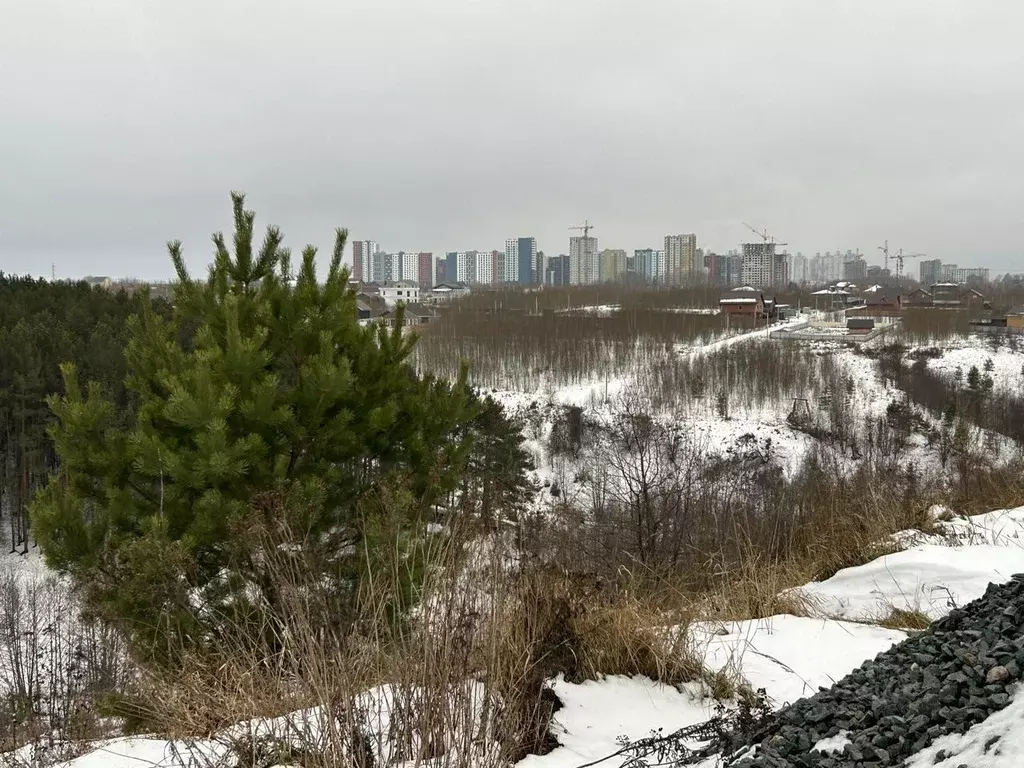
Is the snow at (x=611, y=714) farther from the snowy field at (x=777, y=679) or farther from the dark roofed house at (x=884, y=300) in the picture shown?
the dark roofed house at (x=884, y=300)

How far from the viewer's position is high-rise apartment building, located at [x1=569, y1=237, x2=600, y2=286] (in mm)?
126688

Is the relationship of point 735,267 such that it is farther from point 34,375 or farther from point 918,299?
point 34,375

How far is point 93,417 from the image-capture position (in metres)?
5.90

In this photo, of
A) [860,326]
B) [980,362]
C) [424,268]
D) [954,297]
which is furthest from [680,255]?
[980,362]

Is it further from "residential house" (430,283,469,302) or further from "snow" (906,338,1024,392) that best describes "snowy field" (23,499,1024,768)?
"residential house" (430,283,469,302)

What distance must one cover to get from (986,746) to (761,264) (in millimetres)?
114146

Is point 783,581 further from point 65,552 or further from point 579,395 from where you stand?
point 579,395

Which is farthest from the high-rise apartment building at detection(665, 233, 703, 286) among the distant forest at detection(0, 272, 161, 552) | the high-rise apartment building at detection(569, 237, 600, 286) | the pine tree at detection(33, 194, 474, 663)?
the pine tree at detection(33, 194, 474, 663)

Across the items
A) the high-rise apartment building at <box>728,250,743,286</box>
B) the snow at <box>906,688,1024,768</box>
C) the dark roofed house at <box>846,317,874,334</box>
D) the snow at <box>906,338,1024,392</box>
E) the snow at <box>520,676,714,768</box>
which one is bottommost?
the snow at <box>906,338,1024,392</box>

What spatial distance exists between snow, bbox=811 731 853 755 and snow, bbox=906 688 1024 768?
22 cm

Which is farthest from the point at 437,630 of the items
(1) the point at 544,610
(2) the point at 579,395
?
(2) the point at 579,395

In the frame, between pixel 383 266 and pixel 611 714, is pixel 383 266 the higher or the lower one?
the higher one

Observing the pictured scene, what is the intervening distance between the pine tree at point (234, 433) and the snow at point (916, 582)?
113 inches

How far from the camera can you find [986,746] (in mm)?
1821
